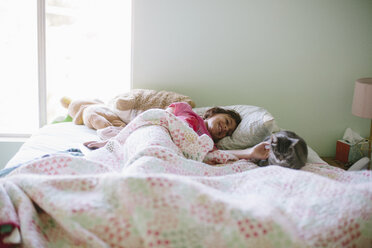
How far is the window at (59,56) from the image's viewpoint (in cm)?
Result: 300

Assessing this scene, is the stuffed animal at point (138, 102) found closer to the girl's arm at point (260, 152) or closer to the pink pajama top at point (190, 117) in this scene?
the pink pajama top at point (190, 117)

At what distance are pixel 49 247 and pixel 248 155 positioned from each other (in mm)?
1061

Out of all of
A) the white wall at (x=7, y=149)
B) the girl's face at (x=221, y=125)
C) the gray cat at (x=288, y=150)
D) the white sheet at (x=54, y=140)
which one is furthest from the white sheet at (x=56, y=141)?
the white wall at (x=7, y=149)

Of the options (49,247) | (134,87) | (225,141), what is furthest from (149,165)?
(134,87)

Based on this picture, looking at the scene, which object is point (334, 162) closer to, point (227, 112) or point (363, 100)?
point (363, 100)

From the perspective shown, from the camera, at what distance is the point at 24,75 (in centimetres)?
313

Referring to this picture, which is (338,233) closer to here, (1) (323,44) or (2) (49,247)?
(2) (49,247)

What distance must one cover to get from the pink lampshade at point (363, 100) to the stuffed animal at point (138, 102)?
45.3 inches

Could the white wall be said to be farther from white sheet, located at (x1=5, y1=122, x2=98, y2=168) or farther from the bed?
the bed

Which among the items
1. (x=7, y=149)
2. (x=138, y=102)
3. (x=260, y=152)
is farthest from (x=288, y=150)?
(x=7, y=149)

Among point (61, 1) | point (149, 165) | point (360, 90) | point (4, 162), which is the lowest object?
point (4, 162)

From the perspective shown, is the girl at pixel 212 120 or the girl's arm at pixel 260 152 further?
the girl at pixel 212 120

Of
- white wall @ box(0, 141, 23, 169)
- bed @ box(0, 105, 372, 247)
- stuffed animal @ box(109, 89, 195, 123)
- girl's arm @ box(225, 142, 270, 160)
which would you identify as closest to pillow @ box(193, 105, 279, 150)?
girl's arm @ box(225, 142, 270, 160)

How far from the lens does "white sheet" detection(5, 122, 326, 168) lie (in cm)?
193
